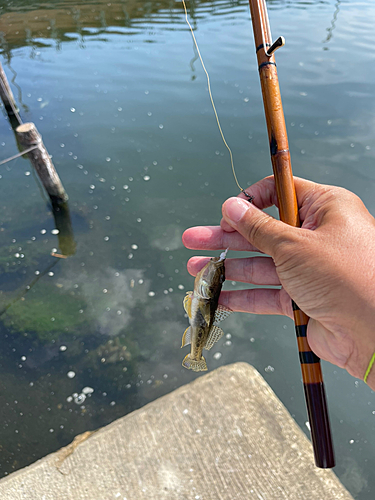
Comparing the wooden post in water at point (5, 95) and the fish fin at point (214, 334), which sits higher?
the wooden post in water at point (5, 95)

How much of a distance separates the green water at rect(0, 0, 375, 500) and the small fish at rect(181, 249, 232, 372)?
2.45 metres

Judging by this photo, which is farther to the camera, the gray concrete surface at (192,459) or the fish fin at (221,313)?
the gray concrete surface at (192,459)

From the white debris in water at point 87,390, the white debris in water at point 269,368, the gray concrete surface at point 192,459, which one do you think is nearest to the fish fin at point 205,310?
the gray concrete surface at point 192,459

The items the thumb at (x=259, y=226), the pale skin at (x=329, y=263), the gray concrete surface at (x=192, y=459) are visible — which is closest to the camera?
the pale skin at (x=329, y=263)

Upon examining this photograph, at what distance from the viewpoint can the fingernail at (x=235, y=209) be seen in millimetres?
2514

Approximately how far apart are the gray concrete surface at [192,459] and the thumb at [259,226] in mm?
2511

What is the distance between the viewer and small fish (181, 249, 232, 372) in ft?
8.48

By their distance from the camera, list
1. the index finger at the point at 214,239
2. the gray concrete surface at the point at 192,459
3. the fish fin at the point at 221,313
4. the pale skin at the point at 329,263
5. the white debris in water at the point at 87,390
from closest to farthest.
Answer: the pale skin at the point at 329,263 < the fish fin at the point at 221,313 < the index finger at the point at 214,239 < the gray concrete surface at the point at 192,459 < the white debris in water at the point at 87,390

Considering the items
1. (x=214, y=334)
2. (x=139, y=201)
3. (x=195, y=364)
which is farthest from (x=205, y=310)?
(x=139, y=201)

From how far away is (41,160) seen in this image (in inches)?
275

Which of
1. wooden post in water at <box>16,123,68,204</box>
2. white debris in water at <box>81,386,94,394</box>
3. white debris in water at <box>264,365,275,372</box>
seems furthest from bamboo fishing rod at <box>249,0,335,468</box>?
wooden post in water at <box>16,123,68,204</box>

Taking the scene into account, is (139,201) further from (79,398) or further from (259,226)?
(259,226)

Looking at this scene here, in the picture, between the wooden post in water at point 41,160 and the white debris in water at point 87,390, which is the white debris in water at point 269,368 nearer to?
the white debris in water at point 87,390

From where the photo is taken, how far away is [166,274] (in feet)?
20.6
